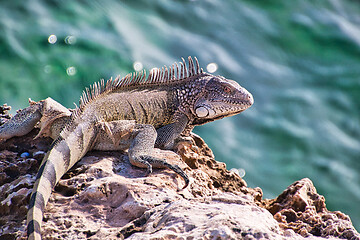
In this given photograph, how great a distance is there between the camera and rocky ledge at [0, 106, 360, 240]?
2.91 meters

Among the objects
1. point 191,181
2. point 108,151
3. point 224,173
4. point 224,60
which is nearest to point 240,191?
point 224,173

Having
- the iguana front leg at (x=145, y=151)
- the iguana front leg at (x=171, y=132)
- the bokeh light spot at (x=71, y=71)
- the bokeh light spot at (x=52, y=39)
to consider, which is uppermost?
the bokeh light spot at (x=52, y=39)

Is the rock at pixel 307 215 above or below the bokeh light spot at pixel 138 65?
below

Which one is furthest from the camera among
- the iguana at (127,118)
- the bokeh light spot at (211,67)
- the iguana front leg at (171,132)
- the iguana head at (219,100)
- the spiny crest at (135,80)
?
the bokeh light spot at (211,67)

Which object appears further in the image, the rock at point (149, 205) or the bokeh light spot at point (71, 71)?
the bokeh light spot at point (71, 71)

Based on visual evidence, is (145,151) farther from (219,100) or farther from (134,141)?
(219,100)

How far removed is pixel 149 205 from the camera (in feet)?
11.1

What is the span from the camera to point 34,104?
443 cm

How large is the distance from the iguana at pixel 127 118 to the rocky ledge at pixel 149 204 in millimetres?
117

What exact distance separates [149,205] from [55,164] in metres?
0.79

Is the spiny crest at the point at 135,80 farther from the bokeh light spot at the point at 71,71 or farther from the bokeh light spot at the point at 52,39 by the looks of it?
the bokeh light spot at the point at 52,39

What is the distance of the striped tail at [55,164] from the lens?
3.08 m

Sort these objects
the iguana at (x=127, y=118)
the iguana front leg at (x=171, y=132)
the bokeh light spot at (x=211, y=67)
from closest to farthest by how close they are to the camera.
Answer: the iguana at (x=127, y=118)
the iguana front leg at (x=171, y=132)
the bokeh light spot at (x=211, y=67)

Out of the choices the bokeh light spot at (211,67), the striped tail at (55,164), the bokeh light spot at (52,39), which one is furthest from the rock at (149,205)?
the bokeh light spot at (52,39)
